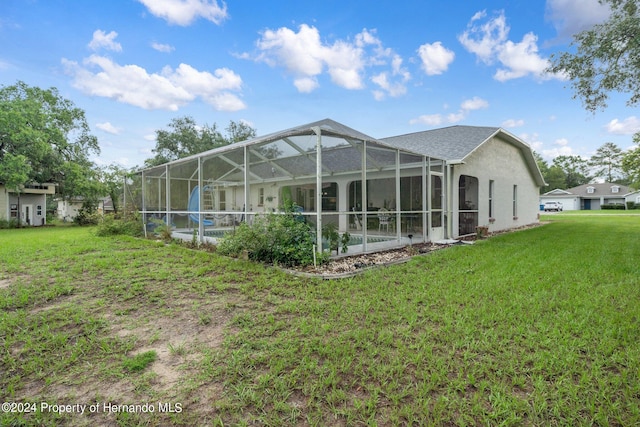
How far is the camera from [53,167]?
20.4m

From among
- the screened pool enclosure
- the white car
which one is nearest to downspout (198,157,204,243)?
the screened pool enclosure

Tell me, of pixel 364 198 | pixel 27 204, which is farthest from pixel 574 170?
pixel 27 204

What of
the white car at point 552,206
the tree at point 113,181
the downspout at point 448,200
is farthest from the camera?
the white car at point 552,206

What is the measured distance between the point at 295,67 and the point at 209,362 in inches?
524

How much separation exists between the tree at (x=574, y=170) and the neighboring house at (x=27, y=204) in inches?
2911

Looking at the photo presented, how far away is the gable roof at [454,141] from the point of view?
10461 mm

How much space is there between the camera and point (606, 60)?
8.34 metres

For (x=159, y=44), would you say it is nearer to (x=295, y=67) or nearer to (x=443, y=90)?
(x=295, y=67)

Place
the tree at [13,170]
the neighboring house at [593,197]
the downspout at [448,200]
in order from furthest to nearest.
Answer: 1. the neighboring house at [593,197]
2. the tree at [13,170]
3. the downspout at [448,200]

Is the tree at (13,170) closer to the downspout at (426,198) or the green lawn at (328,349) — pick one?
the green lawn at (328,349)

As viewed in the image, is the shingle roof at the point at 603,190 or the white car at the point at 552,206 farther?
the white car at the point at 552,206

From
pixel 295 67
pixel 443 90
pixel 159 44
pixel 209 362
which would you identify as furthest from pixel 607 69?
pixel 159 44

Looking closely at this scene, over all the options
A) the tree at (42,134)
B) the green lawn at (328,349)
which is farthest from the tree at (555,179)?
the tree at (42,134)

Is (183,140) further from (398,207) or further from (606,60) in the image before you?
(606,60)
